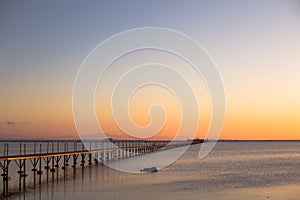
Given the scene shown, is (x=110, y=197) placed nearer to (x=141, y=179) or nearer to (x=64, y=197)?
(x=64, y=197)

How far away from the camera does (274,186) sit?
3500cm

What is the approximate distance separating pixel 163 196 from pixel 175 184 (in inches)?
286

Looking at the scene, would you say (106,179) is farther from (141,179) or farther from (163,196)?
(163,196)

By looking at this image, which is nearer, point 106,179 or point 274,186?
point 274,186

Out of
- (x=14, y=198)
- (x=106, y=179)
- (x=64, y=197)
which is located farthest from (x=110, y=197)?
(x=106, y=179)

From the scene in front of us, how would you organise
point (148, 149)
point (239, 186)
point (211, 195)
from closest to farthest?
point (211, 195)
point (239, 186)
point (148, 149)

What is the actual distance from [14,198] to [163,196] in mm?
9065

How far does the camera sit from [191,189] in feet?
105

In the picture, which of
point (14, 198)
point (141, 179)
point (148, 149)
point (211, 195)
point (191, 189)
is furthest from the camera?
point (148, 149)

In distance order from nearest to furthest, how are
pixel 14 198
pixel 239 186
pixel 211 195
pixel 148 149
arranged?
1. pixel 14 198
2. pixel 211 195
3. pixel 239 186
4. pixel 148 149

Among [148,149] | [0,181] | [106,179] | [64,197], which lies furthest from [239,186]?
[148,149]

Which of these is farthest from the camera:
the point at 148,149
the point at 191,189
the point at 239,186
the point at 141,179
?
the point at 148,149

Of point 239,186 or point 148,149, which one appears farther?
point 148,149

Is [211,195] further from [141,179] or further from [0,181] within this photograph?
[0,181]
